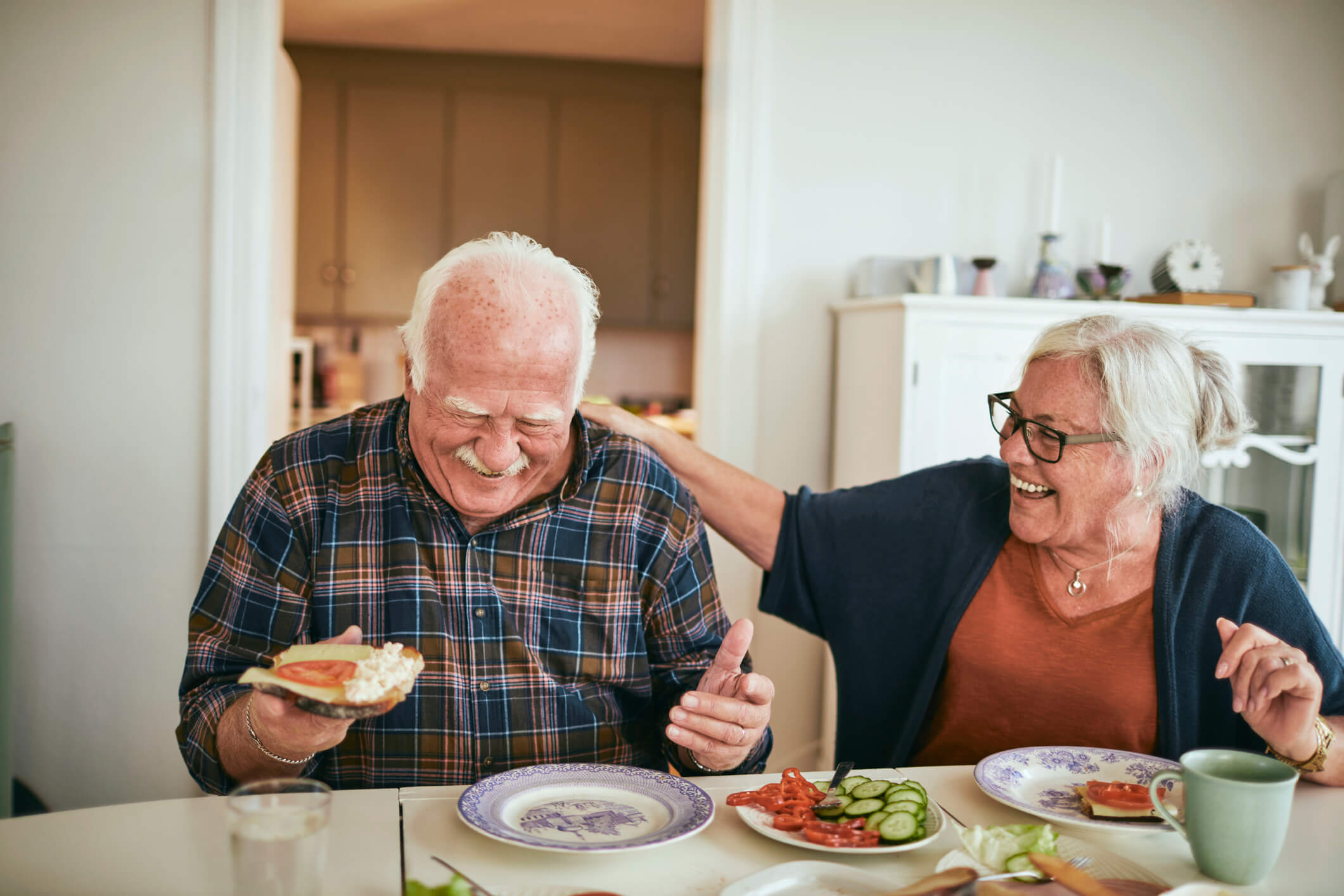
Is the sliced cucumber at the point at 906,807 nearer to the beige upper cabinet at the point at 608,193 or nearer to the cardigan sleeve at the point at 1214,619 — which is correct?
the cardigan sleeve at the point at 1214,619

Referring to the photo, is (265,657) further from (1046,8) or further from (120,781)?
(1046,8)

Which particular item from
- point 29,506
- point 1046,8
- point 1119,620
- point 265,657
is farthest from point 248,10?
point 1119,620

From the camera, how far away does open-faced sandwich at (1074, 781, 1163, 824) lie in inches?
42.1

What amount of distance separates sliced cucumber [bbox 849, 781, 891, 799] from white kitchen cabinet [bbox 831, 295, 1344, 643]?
1.48 metres

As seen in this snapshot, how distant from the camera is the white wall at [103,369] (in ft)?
8.06

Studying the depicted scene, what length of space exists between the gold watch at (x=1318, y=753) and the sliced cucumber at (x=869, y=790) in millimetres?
487

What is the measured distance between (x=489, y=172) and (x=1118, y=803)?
4.26 m

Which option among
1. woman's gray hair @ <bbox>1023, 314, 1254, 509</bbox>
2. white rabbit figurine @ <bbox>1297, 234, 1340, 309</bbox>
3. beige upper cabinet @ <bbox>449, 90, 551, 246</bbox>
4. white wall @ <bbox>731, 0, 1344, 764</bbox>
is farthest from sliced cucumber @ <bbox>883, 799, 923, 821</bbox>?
beige upper cabinet @ <bbox>449, 90, 551, 246</bbox>

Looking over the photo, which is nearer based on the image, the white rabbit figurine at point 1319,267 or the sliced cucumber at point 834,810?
the sliced cucumber at point 834,810

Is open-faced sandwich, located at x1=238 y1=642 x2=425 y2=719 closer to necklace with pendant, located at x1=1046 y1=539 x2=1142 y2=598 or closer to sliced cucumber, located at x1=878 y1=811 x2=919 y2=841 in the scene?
sliced cucumber, located at x1=878 y1=811 x2=919 y2=841

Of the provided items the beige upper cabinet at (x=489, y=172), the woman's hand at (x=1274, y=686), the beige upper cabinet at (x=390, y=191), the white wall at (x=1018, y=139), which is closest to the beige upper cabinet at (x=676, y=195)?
the beige upper cabinet at (x=489, y=172)

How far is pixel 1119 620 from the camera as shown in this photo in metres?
1.51

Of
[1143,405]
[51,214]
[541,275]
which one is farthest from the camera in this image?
[51,214]

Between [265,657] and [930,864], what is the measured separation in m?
0.84
